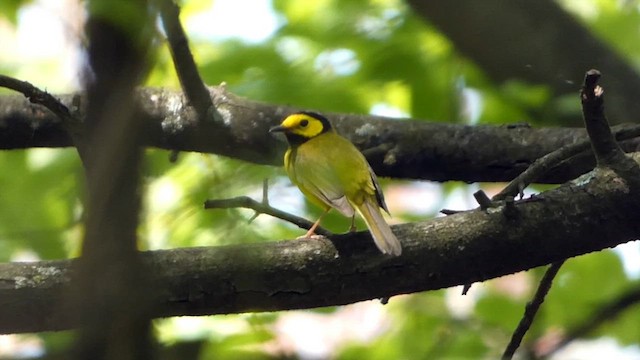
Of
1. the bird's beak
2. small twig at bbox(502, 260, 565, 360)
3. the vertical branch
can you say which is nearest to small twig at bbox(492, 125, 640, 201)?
small twig at bbox(502, 260, 565, 360)

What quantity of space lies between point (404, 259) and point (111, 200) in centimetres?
168

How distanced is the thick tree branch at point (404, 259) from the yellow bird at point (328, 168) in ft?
1.53

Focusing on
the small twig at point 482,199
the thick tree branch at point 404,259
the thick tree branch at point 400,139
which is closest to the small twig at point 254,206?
the thick tree branch at point 404,259

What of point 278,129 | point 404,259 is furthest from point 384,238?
point 278,129

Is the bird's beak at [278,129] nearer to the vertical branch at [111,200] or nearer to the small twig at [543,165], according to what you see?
the small twig at [543,165]

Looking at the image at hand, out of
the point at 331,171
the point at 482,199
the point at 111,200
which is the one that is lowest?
the point at 482,199

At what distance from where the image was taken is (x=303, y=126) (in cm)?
357

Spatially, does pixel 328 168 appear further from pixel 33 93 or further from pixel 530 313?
pixel 33 93

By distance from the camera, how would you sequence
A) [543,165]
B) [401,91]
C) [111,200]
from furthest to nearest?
[401,91] → [543,165] → [111,200]

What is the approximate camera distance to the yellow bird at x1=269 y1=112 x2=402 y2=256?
3.09 metres

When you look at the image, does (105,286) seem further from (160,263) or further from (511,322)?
(511,322)

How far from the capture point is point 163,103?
133 inches

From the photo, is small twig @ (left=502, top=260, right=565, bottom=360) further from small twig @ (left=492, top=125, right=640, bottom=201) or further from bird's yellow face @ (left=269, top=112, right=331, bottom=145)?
bird's yellow face @ (left=269, top=112, right=331, bottom=145)

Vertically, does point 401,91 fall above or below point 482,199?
above
